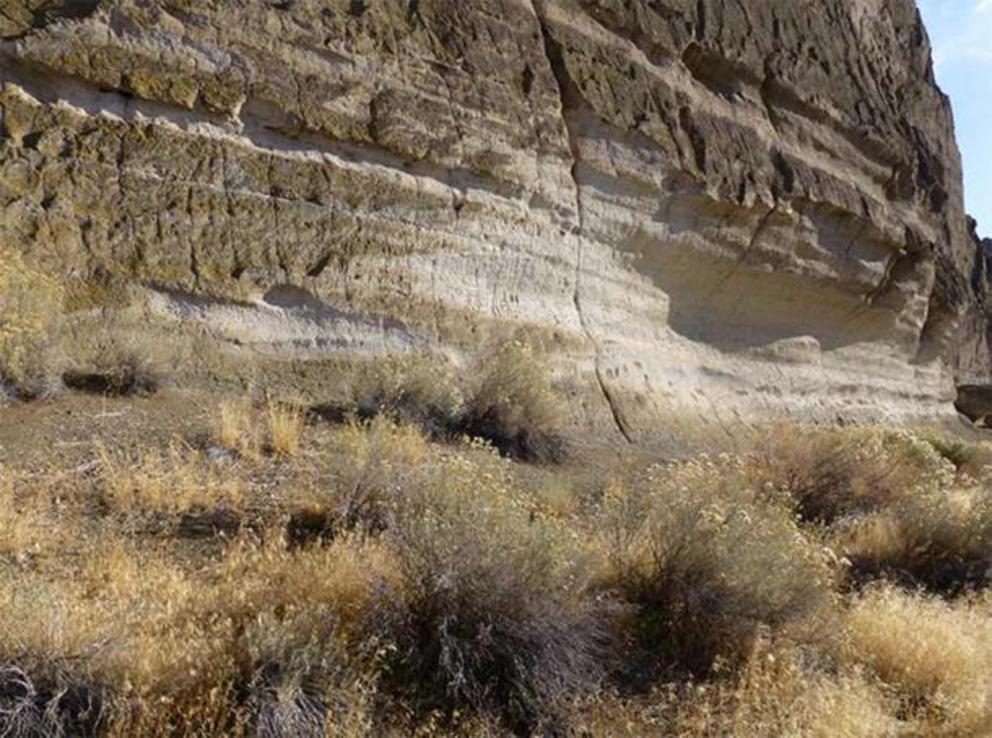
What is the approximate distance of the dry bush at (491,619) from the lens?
4137mm

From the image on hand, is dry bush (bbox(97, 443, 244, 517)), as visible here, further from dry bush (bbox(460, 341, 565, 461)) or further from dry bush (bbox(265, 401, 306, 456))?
dry bush (bbox(460, 341, 565, 461))

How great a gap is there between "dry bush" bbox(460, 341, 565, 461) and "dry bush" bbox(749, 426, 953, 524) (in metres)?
2.15

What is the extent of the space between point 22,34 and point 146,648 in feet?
21.1

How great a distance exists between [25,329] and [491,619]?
16.0 feet

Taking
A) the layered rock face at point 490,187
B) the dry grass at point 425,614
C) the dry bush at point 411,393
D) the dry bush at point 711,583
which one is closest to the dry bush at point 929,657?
the dry grass at point 425,614

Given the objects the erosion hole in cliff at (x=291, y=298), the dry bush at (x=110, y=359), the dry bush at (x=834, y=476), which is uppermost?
the dry bush at (x=834, y=476)

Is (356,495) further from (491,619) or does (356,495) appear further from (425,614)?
(491,619)

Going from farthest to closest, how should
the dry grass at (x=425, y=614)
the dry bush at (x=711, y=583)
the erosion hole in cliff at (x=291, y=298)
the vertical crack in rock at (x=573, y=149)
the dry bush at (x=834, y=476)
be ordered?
1. the vertical crack in rock at (x=573, y=149)
2. the erosion hole in cliff at (x=291, y=298)
3. the dry bush at (x=834, y=476)
4. the dry bush at (x=711, y=583)
5. the dry grass at (x=425, y=614)

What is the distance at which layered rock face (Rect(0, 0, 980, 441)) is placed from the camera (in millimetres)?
8328

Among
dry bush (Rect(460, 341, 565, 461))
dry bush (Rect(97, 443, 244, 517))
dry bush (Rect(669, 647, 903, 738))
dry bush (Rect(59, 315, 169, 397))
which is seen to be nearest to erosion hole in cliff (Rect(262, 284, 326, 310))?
dry bush (Rect(59, 315, 169, 397))

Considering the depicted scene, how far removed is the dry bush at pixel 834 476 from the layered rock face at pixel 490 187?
2405 mm

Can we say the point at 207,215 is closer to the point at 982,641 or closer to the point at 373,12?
the point at 373,12

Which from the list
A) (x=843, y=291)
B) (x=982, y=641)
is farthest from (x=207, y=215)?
(x=843, y=291)

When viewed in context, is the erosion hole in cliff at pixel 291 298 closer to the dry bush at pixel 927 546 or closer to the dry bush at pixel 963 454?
the dry bush at pixel 927 546
